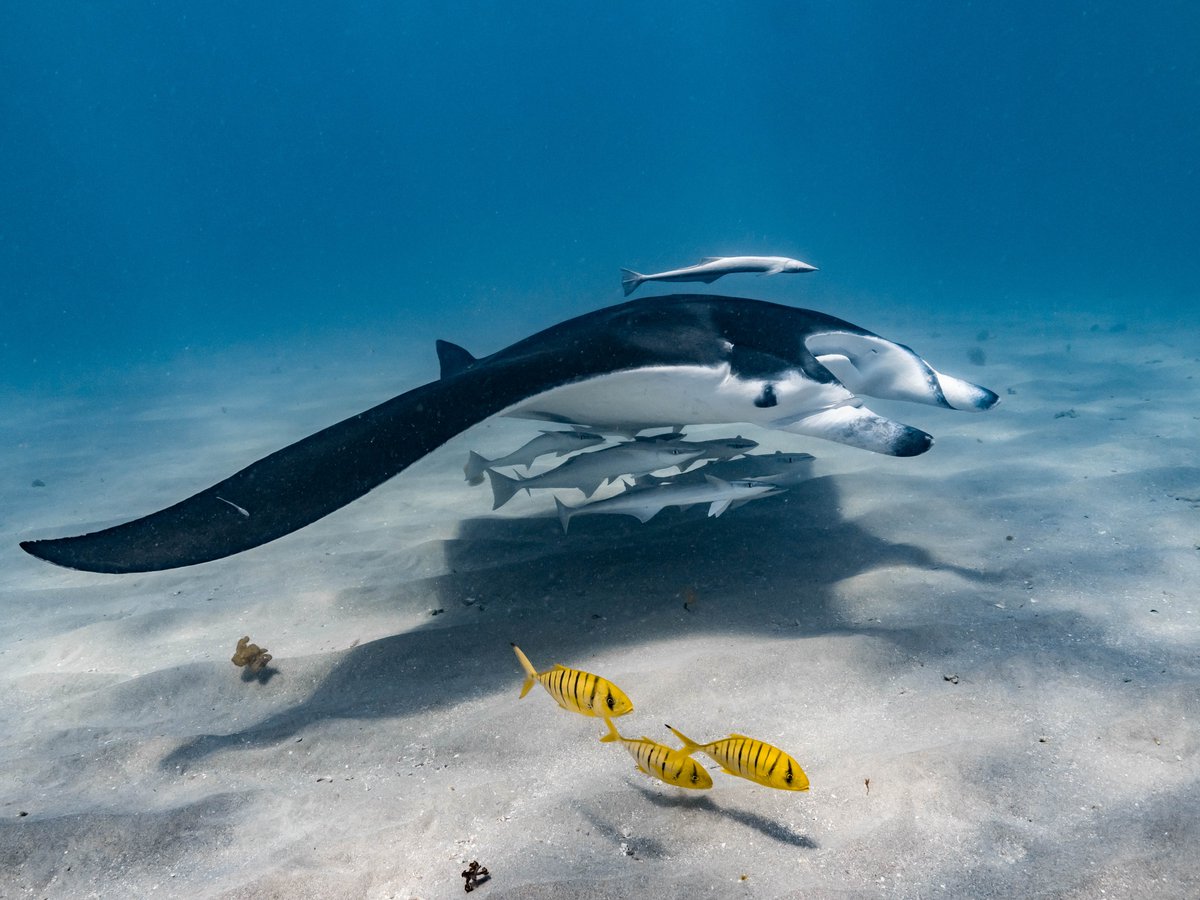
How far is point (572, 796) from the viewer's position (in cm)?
229

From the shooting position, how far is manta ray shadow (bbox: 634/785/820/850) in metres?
1.97

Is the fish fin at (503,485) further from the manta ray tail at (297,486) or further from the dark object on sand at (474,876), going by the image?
the dark object on sand at (474,876)

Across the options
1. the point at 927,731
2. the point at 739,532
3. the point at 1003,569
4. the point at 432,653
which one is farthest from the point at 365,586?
the point at 1003,569

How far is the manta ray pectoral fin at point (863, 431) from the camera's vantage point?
3129 millimetres

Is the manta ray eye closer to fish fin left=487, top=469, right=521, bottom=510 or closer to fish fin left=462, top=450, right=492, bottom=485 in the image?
fish fin left=487, top=469, right=521, bottom=510

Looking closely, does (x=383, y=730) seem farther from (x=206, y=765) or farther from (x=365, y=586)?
(x=365, y=586)

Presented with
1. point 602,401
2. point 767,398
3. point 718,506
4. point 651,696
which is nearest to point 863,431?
point 767,398

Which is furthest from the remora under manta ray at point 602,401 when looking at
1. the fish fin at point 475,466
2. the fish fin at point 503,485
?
the fish fin at point 475,466

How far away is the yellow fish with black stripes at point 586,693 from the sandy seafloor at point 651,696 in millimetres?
332

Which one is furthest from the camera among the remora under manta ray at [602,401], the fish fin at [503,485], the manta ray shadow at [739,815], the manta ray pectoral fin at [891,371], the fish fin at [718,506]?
the fish fin at [503,485]

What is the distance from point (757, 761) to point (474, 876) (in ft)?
3.00

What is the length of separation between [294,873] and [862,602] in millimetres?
2979

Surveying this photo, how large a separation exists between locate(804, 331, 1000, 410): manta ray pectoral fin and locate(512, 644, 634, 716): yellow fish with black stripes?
8.29ft

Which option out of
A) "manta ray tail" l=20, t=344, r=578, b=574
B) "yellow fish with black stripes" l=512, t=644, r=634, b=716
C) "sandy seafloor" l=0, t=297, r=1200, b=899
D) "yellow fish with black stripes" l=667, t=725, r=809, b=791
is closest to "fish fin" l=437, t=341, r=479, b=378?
"sandy seafloor" l=0, t=297, r=1200, b=899
